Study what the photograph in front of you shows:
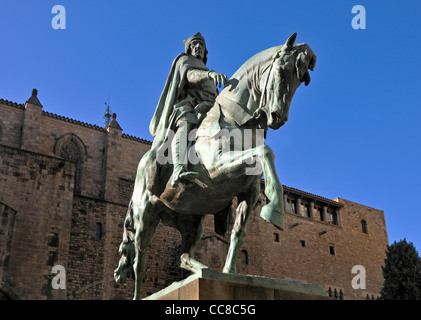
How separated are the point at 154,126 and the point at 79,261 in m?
20.1

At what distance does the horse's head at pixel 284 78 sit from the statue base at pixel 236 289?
1.36 metres

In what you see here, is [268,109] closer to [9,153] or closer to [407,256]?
[9,153]

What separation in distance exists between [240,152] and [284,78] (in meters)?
0.77

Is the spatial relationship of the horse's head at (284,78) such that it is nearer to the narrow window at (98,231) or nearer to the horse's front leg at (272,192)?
the horse's front leg at (272,192)

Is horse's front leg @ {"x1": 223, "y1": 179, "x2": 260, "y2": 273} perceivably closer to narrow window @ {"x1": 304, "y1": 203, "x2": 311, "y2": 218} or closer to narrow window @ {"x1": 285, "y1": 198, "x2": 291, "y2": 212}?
narrow window @ {"x1": 285, "y1": 198, "x2": 291, "y2": 212}

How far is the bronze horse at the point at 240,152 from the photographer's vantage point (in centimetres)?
449

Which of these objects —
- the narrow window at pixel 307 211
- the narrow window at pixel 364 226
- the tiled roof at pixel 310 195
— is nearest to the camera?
the tiled roof at pixel 310 195

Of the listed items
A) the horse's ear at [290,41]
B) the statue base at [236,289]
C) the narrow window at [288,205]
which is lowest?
the statue base at [236,289]

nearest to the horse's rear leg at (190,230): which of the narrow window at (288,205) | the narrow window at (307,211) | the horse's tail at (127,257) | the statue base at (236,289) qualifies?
the horse's tail at (127,257)

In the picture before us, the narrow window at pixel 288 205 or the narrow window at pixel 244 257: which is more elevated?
the narrow window at pixel 288 205

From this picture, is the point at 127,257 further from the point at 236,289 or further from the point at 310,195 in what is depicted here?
the point at 310,195
